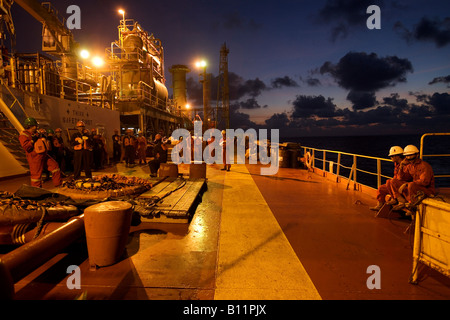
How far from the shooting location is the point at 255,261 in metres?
3.55

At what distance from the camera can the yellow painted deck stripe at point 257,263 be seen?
9.32ft

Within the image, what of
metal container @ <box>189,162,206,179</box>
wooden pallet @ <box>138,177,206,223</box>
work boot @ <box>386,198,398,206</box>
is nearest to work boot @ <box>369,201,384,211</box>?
work boot @ <box>386,198,398,206</box>

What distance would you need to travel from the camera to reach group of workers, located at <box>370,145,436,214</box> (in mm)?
4613

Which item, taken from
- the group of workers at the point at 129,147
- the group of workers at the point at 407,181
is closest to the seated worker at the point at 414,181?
the group of workers at the point at 407,181

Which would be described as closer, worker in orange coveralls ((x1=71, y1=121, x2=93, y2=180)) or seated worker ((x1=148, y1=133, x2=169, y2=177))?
worker in orange coveralls ((x1=71, y1=121, x2=93, y2=180))

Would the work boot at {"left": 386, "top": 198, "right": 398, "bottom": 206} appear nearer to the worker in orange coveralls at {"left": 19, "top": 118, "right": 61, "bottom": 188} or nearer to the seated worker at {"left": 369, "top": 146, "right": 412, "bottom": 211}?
the seated worker at {"left": 369, "top": 146, "right": 412, "bottom": 211}

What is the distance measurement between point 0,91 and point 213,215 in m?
8.57

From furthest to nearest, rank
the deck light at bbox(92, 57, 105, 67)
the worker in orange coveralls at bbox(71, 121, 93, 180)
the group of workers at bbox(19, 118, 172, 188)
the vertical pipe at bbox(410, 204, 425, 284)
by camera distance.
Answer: the deck light at bbox(92, 57, 105, 67)
the worker in orange coveralls at bbox(71, 121, 93, 180)
the group of workers at bbox(19, 118, 172, 188)
the vertical pipe at bbox(410, 204, 425, 284)

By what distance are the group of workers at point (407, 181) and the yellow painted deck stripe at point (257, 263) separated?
235cm

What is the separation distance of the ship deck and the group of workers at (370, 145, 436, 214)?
48 cm

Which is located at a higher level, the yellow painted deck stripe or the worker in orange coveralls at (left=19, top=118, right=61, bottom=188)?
the worker in orange coveralls at (left=19, top=118, right=61, bottom=188)

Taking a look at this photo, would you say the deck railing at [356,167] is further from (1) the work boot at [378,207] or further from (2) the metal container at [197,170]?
(2) the metal container at [197,170]

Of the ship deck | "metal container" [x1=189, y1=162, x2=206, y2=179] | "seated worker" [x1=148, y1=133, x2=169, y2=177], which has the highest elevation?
"seated worker" [x1=148, y1=133, x2=169, y2=177]

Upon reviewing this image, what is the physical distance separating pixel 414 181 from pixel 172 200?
16.0ft
